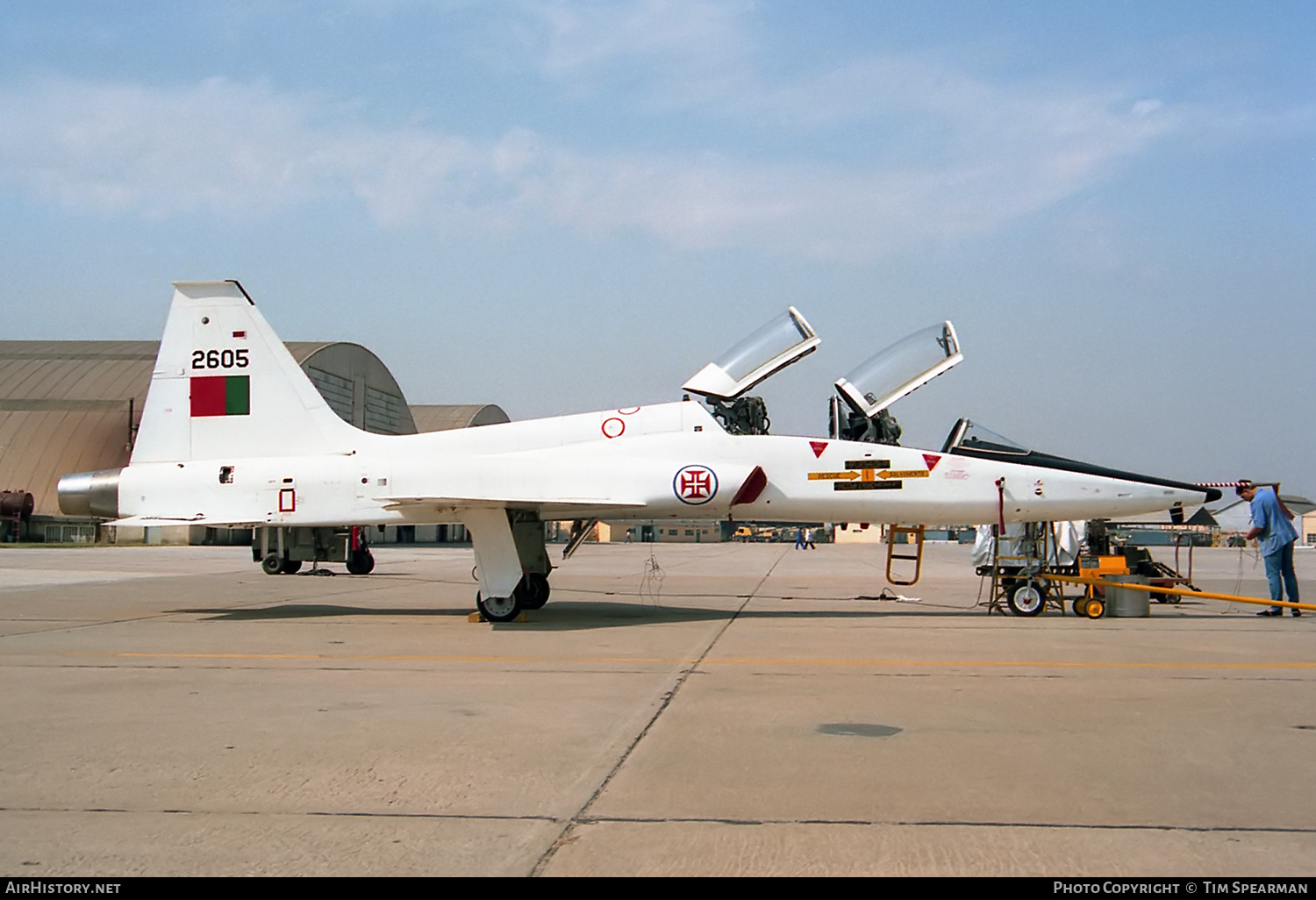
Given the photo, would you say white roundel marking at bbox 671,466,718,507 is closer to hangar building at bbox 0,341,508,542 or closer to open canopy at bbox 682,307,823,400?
open canopy at bbox 682,307,823,400

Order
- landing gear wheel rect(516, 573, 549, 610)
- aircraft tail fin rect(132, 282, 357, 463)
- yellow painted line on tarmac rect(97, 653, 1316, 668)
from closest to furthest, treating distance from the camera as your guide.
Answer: yellow painted line on tarmac rect(97, 653, 1316, 668) → aircraft tail fin rect(132, 282, 357, 463) → landing gear wheel rect(516, 573, 549, 610)

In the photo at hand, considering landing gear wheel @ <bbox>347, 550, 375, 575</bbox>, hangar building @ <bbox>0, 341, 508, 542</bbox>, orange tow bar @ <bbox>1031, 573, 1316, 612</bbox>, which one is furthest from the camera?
hangar building @ <bbox>0, 341, 508, 542</bbox>

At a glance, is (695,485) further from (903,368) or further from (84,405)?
(84,405)

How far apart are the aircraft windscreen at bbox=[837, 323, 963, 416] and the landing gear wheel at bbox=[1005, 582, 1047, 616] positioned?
3.00 m

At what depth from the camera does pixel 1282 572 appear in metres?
13.4

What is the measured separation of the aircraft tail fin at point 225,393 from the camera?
13.5m

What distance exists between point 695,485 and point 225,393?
21.2 feet

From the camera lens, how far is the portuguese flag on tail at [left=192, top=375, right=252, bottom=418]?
13.6 metres

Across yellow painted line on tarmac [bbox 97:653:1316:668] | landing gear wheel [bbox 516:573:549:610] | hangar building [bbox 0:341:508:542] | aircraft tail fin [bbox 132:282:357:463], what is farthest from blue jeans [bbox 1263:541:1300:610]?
hangar building [bbox 0:341:508:542]

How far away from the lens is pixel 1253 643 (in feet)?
33.1

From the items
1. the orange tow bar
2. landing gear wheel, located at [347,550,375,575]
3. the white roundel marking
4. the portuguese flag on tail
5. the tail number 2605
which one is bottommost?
landing gear wheel, located at [347,550,375,575]

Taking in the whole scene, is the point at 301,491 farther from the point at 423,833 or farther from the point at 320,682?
the point at 423,833

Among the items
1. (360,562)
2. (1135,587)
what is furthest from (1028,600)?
(360,562)

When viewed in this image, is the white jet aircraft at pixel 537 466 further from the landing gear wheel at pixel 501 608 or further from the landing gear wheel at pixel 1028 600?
the landing gear wheel at pixel 1028 600
